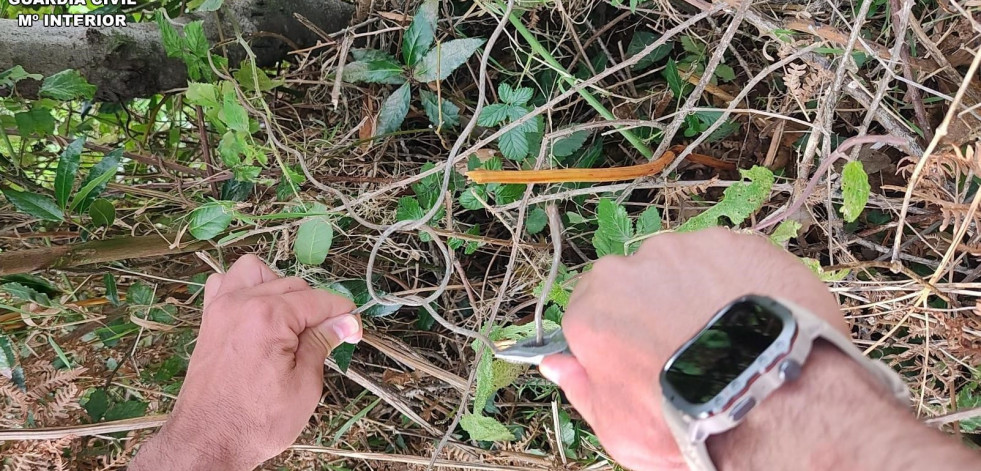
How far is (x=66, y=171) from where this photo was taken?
41.8 inches

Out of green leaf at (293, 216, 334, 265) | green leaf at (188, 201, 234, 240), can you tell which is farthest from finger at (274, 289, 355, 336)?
green leaf at (188, 201, 234, 240)

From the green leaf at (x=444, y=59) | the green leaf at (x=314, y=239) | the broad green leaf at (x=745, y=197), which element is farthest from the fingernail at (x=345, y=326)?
the broad green leaf at (x=745, y=197)

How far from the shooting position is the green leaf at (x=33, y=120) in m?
1.13

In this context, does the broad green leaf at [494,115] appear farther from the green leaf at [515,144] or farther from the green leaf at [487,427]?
the green leaf at [487,427]

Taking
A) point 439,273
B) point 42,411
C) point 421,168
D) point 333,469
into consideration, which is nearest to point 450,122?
point 421,168

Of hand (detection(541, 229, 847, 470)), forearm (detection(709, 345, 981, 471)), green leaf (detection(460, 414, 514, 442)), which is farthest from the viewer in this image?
green leaf (detection(460, 414, 514, 442))

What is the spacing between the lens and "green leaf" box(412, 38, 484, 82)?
1.11 meters

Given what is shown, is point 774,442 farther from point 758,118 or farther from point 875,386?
point 758,118

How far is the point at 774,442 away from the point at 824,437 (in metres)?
0.04

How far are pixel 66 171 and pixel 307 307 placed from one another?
1.67 feet

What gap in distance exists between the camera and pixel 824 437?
1.81 feet

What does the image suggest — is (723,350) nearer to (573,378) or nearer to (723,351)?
(723,351)

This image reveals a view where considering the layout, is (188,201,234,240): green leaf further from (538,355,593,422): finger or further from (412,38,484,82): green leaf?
(538,355,593,422): finger

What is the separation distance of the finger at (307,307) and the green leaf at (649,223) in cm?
49
